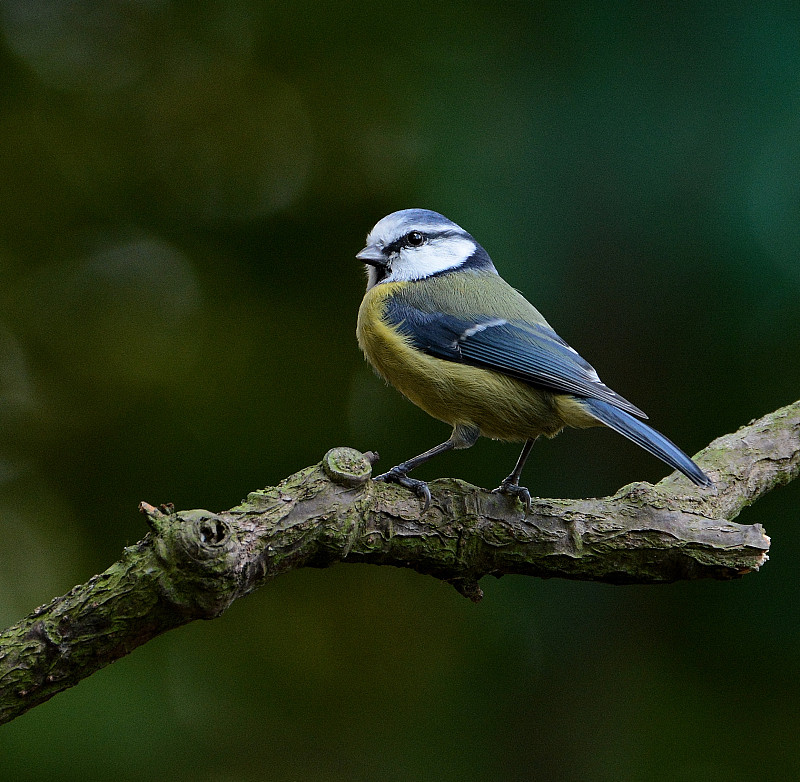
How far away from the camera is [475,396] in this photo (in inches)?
75.0

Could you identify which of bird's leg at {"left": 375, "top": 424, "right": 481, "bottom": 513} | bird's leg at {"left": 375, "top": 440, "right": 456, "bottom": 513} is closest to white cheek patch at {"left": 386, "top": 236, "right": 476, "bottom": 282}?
bird's leg at {"left": 375, "top": 424, "right": 481, "bottom": 513}

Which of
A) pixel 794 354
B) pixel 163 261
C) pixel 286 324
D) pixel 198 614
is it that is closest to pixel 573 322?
pixel 794 354

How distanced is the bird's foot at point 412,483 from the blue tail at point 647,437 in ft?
1.27

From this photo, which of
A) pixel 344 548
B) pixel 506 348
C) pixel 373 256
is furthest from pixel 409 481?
pixel 373 256

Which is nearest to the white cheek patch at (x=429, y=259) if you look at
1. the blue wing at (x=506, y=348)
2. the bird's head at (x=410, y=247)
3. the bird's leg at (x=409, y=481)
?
the bird's head at (x=410, y=247)

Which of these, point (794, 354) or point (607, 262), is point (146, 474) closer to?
point (607, 262)

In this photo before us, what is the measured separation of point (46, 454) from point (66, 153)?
1.09m

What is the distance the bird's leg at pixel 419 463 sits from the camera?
68.9 inches

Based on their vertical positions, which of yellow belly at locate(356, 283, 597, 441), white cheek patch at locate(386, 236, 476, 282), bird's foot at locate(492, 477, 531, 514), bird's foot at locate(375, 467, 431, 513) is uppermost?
white cheek patch at locate(386, 236, 476, 282)

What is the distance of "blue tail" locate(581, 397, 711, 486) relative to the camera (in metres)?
1.63

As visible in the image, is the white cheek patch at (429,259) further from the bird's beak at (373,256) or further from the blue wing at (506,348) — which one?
the blue wing at (506,348)

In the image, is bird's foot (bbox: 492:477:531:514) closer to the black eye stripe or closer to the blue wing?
the blue wing

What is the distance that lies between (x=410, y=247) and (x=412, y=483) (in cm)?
75

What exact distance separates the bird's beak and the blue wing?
0.61ft
